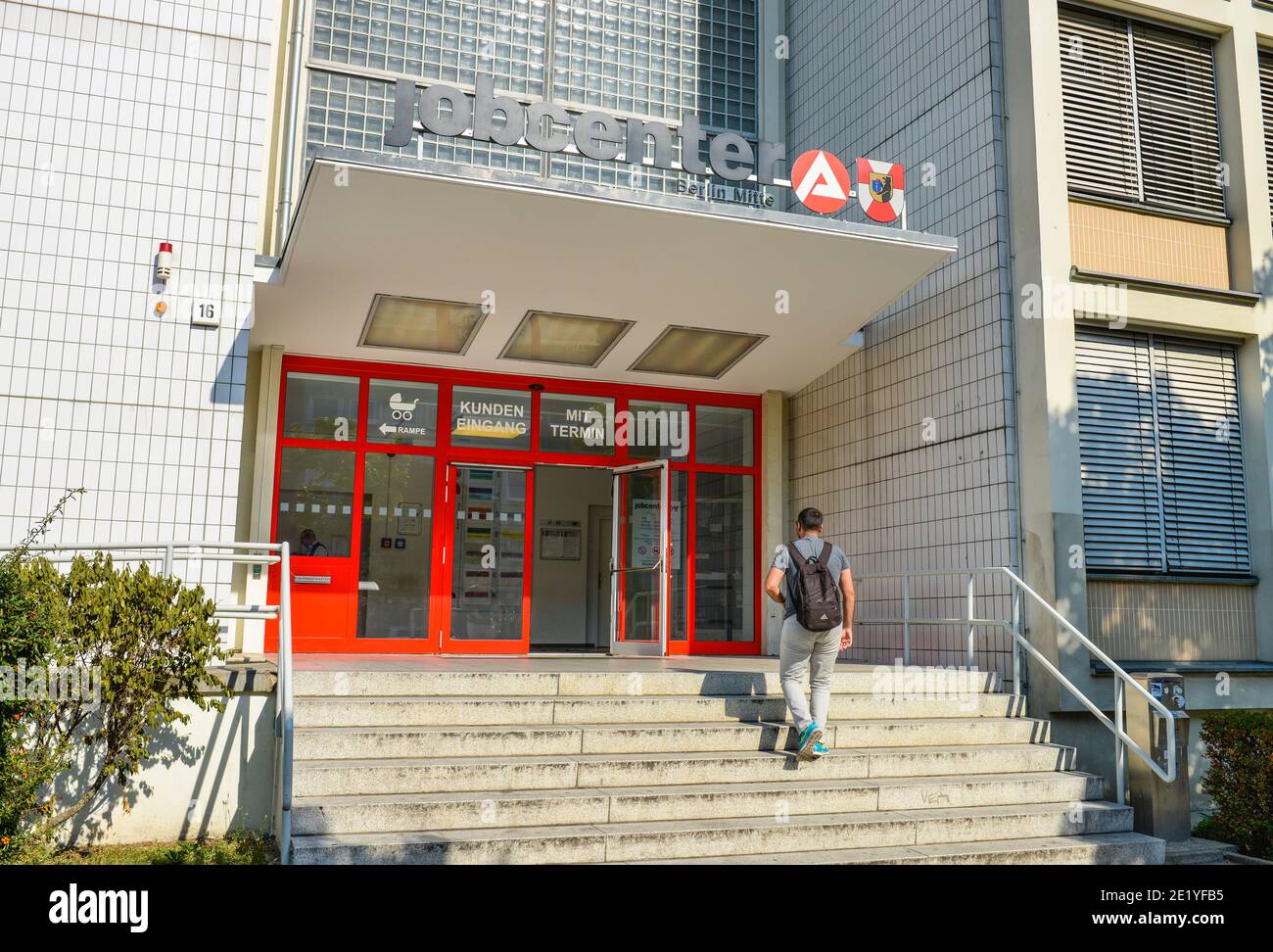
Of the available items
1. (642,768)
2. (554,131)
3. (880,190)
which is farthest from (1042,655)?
(554,131)

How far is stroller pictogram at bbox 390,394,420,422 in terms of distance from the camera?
36.4 feet

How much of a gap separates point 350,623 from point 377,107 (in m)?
5.42

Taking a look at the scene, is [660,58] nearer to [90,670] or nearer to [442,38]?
[442,38]

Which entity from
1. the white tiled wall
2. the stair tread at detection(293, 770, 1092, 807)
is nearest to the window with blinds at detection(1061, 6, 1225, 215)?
the stair tread at detection(293, 770, 1092, 807)

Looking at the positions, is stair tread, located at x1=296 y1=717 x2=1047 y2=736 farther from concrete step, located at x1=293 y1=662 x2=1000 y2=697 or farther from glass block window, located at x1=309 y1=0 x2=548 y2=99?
glass block window, located at x1=309 y1=0 x2=548 y2=99

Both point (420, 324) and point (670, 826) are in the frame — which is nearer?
point (670, 826)

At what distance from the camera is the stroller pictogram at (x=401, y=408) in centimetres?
1111

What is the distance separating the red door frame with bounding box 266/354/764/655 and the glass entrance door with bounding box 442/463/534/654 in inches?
1.1

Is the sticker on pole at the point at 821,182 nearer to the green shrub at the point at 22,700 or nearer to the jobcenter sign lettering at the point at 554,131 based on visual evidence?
the jobcenter sign lettering at the point at 554,131

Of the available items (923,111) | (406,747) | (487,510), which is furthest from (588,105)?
(406,747)

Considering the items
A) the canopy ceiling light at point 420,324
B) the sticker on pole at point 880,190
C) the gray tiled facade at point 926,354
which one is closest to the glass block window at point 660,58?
the gray tiled facade at point 926,354

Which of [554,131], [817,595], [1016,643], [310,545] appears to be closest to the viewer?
[817,595]

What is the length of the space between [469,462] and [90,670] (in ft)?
18.6

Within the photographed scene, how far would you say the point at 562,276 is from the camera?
926 cm
